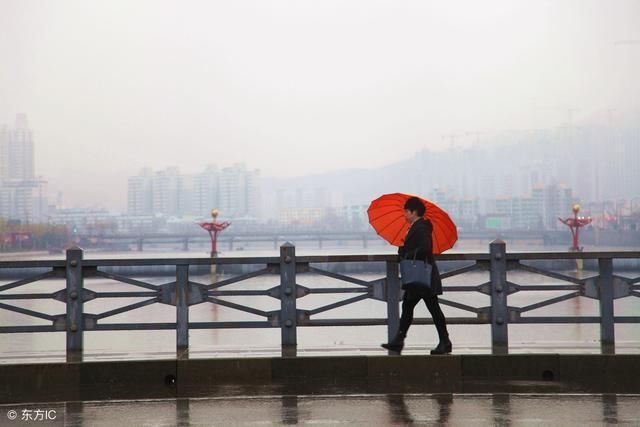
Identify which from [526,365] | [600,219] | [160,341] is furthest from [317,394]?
[600,219]

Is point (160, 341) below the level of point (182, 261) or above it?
below

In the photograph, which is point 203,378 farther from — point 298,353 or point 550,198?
point 550,198

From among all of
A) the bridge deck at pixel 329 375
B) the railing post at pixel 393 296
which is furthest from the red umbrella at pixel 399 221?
the bridge deck at pixel 329 375

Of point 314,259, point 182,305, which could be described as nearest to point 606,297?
point 314,259

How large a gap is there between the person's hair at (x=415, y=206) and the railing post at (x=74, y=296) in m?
3.99

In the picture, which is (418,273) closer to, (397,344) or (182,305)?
(397,344)

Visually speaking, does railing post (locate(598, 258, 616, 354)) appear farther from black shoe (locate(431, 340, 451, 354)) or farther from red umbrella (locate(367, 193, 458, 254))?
black shoe (locate(431, 340, 451, 354))

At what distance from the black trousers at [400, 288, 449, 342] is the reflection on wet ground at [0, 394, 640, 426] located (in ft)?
3.86

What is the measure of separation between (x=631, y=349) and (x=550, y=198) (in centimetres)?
18712

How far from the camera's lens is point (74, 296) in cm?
1024

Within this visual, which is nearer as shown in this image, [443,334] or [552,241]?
[443,334]

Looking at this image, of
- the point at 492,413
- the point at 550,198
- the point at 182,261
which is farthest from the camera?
the point at 550,198

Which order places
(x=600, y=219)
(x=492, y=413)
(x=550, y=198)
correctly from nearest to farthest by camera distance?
(x=492, y=413) < (x=600, y=219) < (x=550, y=198)

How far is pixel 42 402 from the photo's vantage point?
8477 millimetres
